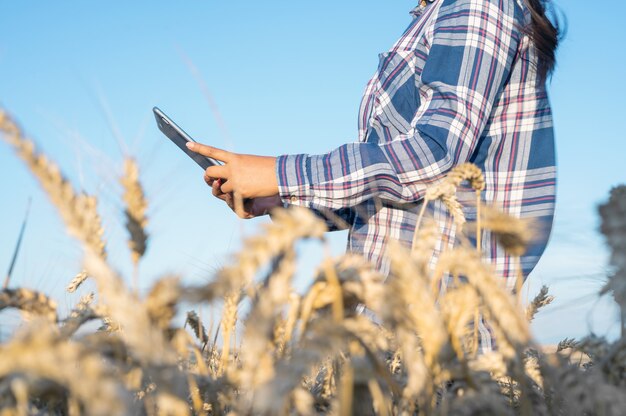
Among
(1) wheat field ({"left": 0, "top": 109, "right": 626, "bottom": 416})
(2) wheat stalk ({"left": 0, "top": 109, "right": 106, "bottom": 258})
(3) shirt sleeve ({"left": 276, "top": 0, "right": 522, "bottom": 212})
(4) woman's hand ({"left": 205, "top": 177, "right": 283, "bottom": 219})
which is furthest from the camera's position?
(4) woman's hand ({"left": 205, "top": 177, "right": 283, "bottom": 219})

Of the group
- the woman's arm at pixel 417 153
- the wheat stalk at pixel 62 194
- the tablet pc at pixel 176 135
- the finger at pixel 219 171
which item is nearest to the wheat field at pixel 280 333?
the wheat stalk at pixel 62 194

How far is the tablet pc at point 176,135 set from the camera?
221 centimetres

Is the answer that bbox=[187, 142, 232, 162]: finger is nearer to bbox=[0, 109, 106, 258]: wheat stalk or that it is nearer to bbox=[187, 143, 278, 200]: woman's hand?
bbox=[187, 143, 278, 200]: woman's hand

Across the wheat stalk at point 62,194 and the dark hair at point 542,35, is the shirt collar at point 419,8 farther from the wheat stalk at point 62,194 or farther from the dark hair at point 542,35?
the wheat stalk at point 62,194

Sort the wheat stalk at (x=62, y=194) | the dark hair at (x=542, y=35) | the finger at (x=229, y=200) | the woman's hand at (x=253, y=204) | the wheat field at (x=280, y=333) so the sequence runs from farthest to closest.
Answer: the woman's hand at (x=253, y=204) < the finger at (x=229, y=200) < the dark hair at (x=542, y=35) < the wheat stalk at (x=62, y=194) < the wheat field at (x=280, y=333)

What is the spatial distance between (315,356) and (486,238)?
171cm

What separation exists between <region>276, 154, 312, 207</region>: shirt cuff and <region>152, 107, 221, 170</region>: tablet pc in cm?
43

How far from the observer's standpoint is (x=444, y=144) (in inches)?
73.5

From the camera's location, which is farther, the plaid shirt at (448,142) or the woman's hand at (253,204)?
the woman's hand at (253,204)

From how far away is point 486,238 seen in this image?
7.25 feet

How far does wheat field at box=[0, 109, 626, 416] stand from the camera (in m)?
0.57

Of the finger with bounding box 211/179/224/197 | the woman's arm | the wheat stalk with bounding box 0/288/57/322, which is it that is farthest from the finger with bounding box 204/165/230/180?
the wheat stalk with bounding box 0/288/57/322

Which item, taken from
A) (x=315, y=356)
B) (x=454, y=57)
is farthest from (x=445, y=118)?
(x=315, y=356)

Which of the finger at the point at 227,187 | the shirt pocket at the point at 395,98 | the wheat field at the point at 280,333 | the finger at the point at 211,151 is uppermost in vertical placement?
the shirt pocket at the point at 395,98
